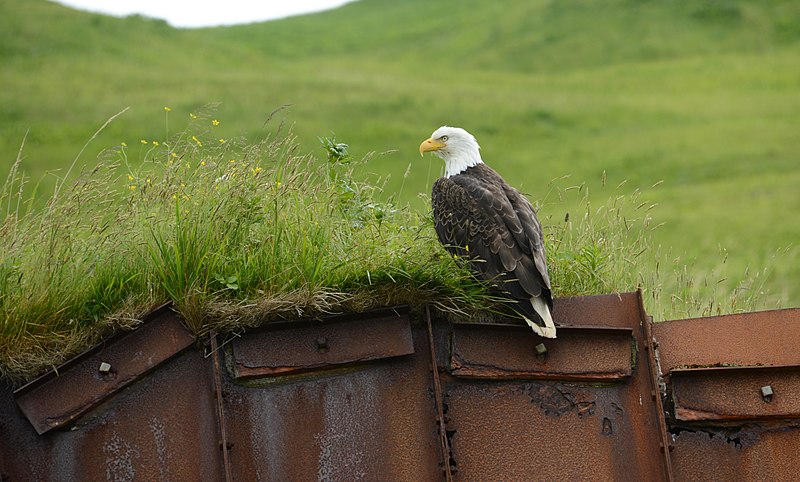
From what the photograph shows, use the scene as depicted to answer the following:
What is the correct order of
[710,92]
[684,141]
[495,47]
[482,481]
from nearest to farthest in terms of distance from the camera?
1. [482,481]
2. [684,141]
3. [710,92]
4. [495,47]

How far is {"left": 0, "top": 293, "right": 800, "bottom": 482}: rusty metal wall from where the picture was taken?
664 centimetres

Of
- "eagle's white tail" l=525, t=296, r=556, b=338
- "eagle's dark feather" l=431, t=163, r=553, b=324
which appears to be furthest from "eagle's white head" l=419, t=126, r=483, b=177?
"eagle's white tail" l=525, t=296, r=556, b=338

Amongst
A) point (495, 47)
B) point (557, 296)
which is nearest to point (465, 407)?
point (557, 296)

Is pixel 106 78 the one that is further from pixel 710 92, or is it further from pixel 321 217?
pixel 321 217

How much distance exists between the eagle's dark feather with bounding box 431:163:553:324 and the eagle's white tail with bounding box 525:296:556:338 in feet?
0.11

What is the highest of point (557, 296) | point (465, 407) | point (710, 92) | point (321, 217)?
point (710, 92)

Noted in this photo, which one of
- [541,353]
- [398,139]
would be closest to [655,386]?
[541,353]

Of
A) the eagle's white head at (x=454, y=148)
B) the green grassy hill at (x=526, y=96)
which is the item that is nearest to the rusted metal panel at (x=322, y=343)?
the eagle's white head at (x=454, y=148)

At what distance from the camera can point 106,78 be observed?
4275 cm

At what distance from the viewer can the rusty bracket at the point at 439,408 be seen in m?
6.73

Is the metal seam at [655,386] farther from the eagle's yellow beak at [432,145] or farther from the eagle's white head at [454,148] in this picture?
the eagle's yellow beak at [432,145]

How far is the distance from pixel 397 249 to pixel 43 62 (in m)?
40.0

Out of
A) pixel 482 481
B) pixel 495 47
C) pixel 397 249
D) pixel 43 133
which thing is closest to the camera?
pixel 482 481

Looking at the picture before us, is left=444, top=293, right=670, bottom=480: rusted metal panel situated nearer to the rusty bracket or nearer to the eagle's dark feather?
the rusty bracket
